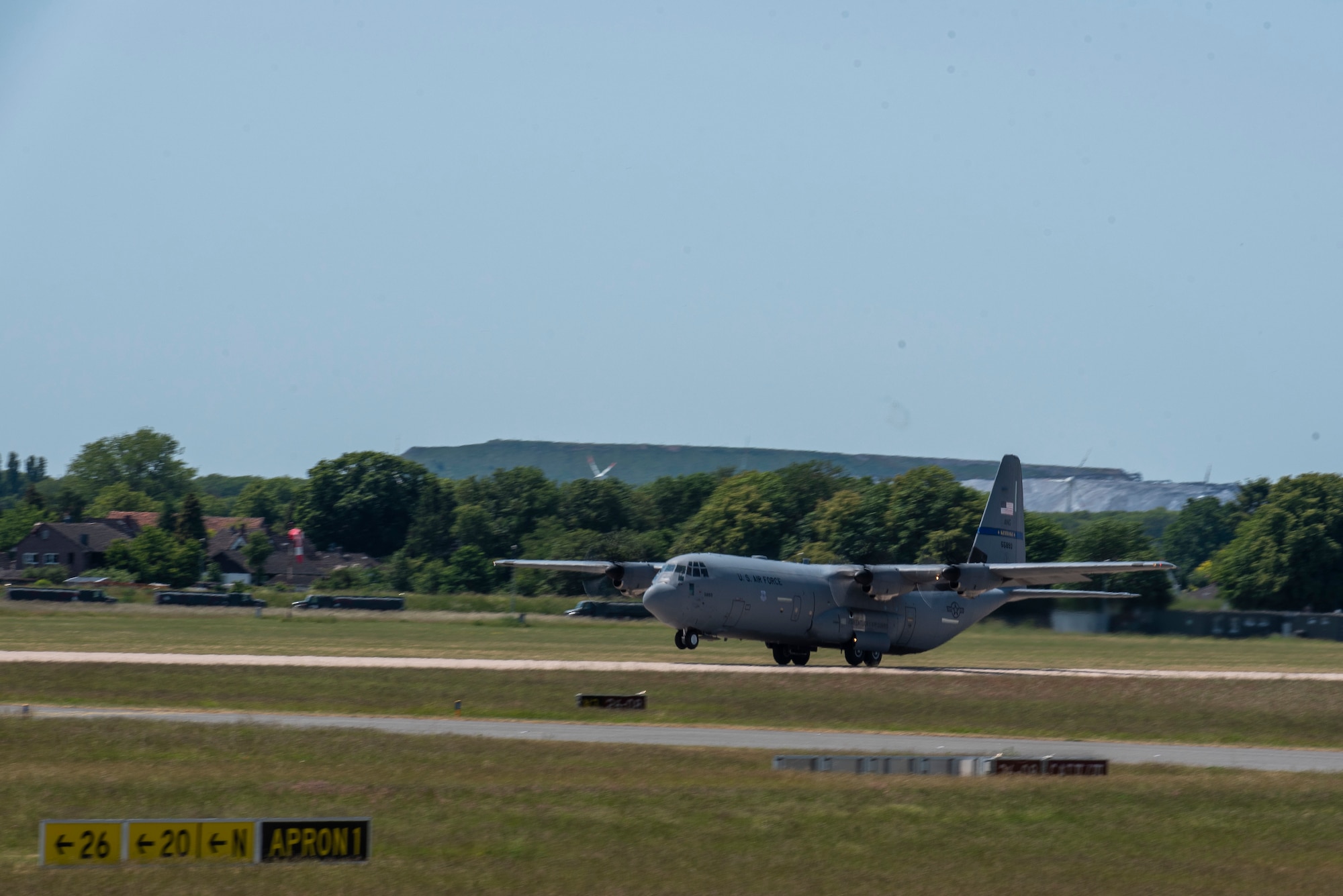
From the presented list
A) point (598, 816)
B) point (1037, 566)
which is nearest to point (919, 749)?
point (598, 816)

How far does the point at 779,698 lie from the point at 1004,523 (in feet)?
56.5

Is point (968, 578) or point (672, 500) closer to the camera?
point (968, 578)

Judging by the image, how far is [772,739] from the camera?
3080 centimetres

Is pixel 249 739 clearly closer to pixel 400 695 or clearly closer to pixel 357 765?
pixel 357 765

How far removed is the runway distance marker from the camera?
1481 cm

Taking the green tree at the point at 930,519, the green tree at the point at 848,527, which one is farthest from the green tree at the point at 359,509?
the green tree at the point at 930,519

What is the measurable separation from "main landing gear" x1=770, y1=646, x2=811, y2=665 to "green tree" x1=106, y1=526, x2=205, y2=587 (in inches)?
3179

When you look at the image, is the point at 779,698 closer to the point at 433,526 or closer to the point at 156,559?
the point at 156,559

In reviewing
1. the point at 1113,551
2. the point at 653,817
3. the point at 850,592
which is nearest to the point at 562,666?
the point at 850,592

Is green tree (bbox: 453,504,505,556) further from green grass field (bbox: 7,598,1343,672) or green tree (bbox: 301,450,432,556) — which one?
green grass field (bbox: 7,598,1343,672)

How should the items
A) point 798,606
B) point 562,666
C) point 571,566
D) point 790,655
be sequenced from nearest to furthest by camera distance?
point 562,666
point 798,606
point 790,655
point 571,566

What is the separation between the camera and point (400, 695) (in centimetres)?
3791

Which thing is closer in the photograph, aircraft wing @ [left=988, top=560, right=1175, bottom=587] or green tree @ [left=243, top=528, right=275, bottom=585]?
aircraft wing @ [left=988, top=560, right=1175, bottom=587]

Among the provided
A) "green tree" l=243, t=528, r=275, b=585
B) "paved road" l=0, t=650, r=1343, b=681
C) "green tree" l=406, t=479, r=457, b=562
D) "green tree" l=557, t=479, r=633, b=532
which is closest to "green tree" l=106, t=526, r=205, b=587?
"green tree" l=243, t=528, r=275, b=585
